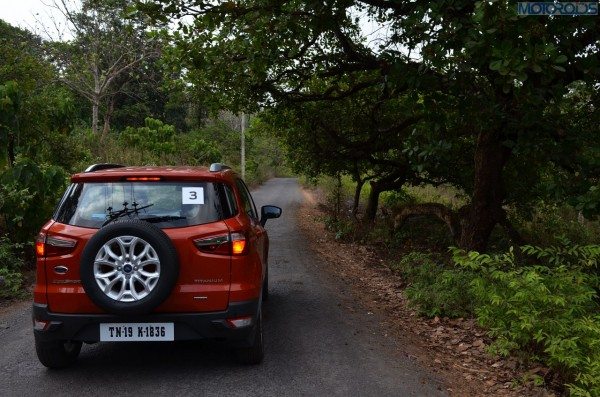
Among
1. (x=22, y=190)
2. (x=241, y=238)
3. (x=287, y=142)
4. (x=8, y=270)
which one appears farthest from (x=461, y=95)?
(x=287, y=142)

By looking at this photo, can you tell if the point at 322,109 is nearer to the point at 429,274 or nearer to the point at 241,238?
the point at 429,274

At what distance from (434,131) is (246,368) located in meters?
3.77

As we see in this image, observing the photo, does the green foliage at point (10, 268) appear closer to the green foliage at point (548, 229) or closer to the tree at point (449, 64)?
the tree at point (449, 64)

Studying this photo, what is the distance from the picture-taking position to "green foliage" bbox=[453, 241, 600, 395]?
3.96 metres

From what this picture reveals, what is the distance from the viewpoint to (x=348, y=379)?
4293 mm

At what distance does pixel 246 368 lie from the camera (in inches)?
177

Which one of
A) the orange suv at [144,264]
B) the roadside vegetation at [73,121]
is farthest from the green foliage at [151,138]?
the orange suv at [144,264]

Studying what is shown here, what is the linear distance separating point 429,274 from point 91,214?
503 centimetres

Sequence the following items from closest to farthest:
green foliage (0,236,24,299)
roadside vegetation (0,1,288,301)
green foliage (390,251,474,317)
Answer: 1. green foliage (390,251,474,317)
2. green foliage (0,236,24,299)
3. roadside vegetation (0,1,288,301)

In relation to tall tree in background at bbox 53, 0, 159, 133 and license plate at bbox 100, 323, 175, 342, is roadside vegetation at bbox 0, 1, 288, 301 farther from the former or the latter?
license plate at bbox 100, 323, 175, 342

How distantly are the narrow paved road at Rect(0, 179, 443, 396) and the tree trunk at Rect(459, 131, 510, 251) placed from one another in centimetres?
323

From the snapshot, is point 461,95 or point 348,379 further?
point 461,95

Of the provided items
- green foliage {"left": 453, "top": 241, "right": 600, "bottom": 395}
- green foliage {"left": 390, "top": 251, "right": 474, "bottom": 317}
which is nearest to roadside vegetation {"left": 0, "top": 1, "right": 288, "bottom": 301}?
green foliage {"left": 390, "top": 251, "right": 474, "bottom": 317}

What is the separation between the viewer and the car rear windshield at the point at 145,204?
4.08 m
